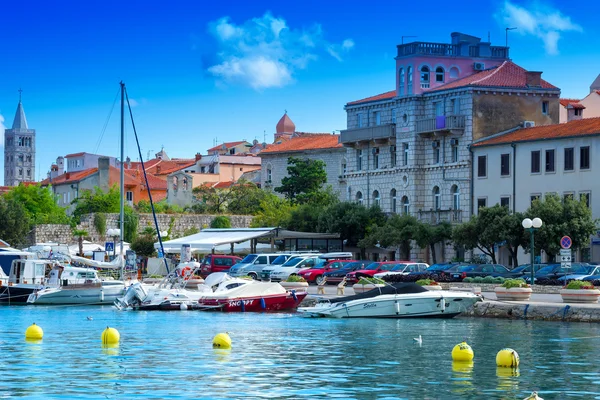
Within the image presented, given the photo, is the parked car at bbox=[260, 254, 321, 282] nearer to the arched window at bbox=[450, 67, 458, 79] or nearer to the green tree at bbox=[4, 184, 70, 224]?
the arched window at bbox=[450, 67, 458, 79]

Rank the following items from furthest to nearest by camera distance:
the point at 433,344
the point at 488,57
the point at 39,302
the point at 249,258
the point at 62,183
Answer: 1. the point at 62,183
2. the point at 488,57
3. the point at 249,258
4. the point at 39,302
5. the point at 433,344

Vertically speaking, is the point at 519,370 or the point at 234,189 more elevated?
the point at 234,189

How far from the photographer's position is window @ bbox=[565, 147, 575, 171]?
227ft

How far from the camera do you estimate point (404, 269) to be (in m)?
60.6

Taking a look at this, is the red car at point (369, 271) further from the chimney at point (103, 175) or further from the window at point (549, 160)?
the chimney at point (103, 175)

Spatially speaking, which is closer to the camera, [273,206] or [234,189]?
[273,206]

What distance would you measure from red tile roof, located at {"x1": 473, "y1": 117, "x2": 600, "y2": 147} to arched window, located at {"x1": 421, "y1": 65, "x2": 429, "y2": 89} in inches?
298

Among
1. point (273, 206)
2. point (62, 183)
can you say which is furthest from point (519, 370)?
point (62, 183)

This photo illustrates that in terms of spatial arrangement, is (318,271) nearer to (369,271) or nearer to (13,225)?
(369,271)

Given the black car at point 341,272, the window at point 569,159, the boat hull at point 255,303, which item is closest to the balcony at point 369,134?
the window at point 569,159

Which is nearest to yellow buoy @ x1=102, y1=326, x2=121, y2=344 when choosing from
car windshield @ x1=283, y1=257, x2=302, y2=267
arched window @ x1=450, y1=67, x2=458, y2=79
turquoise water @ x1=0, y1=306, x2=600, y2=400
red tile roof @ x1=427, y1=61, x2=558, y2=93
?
turquoise water @ x1=0, y1=306, x2=600, y2=400

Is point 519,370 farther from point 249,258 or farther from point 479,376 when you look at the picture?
point 249,258

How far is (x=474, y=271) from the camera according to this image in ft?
193

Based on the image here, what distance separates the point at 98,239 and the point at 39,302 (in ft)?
129
